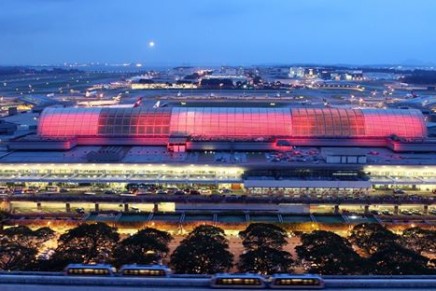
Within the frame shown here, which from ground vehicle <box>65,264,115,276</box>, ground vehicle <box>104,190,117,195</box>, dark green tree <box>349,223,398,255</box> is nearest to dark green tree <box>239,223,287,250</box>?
dark green tree <box>349,223,398,255</box>

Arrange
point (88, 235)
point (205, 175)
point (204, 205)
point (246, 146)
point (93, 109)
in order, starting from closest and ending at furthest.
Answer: point (88, 235)
point (204, 205)
point (205, 175)
point (246, 146)
point (93, 109)

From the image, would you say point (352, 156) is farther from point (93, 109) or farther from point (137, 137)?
point (93, 109)

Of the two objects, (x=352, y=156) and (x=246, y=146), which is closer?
(x=352, y=156)

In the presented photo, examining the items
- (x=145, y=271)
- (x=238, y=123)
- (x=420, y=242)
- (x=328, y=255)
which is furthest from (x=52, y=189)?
(x=420, y=242)

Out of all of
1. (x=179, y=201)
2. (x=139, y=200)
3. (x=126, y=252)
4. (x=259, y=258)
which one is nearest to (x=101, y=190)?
(x=139, y=200)

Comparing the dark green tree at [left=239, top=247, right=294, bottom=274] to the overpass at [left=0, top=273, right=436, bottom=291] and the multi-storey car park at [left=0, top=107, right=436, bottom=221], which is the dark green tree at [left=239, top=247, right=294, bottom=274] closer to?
the overpass at [left=0, top=273, right=436, bottom=291]

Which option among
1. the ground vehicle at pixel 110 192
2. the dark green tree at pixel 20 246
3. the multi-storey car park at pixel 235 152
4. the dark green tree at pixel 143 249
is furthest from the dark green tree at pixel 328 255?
the ground vehicle at pixel 110 192

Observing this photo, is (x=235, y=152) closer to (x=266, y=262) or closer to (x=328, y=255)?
(x=328, y=255)
